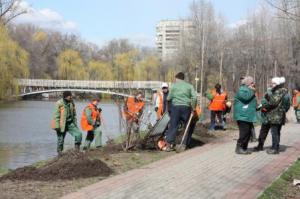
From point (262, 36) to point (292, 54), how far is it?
3.59 metres

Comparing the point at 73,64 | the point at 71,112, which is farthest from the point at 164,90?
the point at 73,64

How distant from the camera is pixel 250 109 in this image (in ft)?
41.8

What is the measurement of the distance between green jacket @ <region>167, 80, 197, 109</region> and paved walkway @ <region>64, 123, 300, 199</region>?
1.13 metres

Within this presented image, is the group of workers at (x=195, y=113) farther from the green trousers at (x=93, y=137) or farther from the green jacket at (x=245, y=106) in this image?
the green trousers at (x=93, y=137)

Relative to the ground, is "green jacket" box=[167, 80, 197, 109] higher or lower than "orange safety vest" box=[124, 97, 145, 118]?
higher

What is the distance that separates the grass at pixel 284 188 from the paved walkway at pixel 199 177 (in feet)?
0.49

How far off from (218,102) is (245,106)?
6879 mm

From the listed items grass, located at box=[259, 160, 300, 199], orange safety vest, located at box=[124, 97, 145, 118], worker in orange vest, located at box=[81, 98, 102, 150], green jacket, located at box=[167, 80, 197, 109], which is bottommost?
grass, located at box=[259, 160, 300, 199]

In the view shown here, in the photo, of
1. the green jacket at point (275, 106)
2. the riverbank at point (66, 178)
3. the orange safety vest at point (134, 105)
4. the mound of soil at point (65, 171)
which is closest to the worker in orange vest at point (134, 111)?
the orange safety vest at point (134, 105)

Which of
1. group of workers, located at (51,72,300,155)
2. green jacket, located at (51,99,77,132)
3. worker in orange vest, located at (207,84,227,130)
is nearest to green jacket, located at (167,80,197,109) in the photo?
group of workers, located at (51,72,300,155)

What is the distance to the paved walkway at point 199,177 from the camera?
835 cm

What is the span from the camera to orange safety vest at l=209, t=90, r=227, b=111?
769 inches

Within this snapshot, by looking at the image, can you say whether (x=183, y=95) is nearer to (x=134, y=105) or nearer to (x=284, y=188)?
(x=134, y=105)

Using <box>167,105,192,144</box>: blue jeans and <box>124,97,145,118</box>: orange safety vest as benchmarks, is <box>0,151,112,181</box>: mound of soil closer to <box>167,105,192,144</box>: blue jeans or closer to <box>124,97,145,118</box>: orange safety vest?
<box>167,105,192,144</box>: blue jeans
